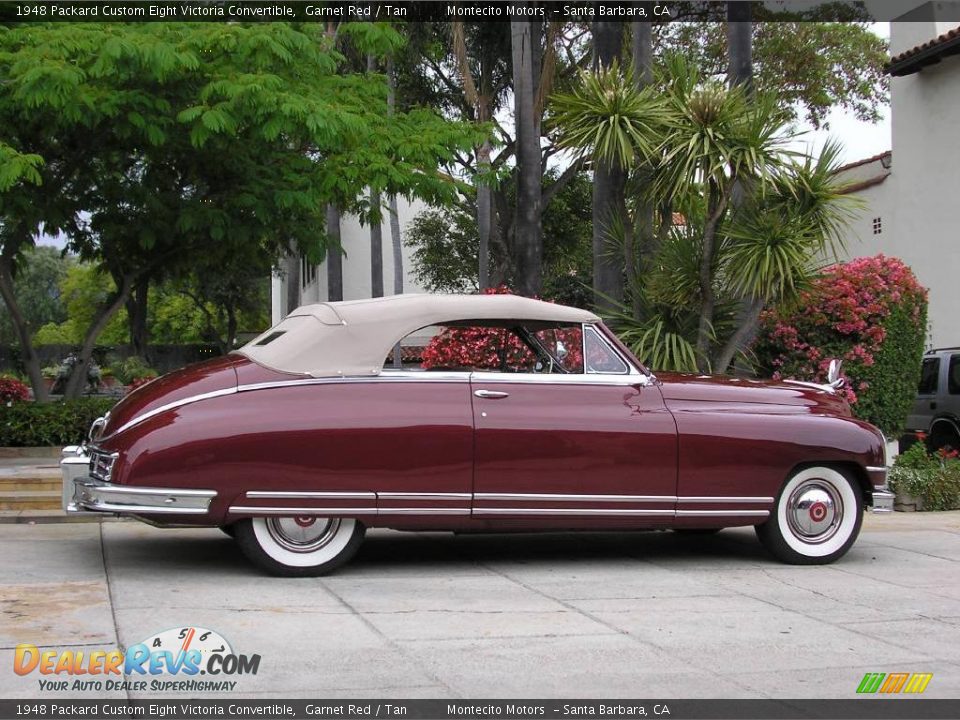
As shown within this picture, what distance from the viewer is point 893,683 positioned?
16.9ft

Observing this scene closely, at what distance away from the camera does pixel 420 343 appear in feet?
27.6

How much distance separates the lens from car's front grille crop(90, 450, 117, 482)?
6.91m

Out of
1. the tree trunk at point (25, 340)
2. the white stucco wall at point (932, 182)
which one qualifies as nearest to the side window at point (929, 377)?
the white stucco wall at point (932, 182)

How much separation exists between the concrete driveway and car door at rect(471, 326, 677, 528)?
46 centimetres

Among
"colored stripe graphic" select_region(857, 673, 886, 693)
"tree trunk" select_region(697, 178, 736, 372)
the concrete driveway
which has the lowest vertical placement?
"colored stripe graphic" select_region(857, 673, 886, 693)

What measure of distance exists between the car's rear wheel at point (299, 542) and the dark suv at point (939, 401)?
367 inches

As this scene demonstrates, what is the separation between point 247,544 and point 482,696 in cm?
272

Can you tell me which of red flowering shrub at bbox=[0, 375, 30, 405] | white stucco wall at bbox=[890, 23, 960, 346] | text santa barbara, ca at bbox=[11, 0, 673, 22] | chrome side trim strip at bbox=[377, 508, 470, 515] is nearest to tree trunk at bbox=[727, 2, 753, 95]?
text santa barbara, ca at bbox=[11, 0, 673, 22]

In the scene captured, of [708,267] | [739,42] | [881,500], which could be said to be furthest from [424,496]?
[739,42]

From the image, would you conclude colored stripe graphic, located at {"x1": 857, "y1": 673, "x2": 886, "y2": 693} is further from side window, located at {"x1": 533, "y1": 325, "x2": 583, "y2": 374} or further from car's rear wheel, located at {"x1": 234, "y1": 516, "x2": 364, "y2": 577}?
car's rear wheel, located at {"x1": 234, "y1": 516, "x2": 364, "y2": 577}

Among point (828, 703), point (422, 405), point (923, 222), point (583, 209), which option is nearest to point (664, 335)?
point (422, 405)

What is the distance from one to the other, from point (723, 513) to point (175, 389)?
11.8 feet

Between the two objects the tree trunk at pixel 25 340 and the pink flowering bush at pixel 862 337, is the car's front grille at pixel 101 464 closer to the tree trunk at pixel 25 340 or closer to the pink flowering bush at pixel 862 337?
the pink flowering bush at pixel 862 337

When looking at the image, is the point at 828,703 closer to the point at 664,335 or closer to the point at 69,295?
the point at 664,335
